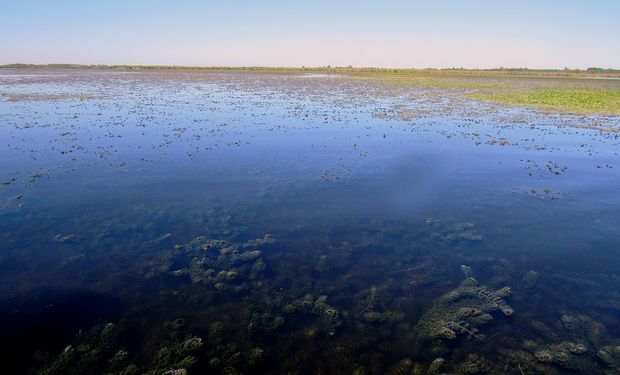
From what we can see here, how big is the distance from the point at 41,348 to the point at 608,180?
18.5 metres

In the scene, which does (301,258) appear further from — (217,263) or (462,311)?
(462,311)

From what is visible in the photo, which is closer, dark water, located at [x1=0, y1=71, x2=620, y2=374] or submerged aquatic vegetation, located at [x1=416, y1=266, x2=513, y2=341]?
dark water, located at [x1=0, y1=71, x2=620, y2=374]

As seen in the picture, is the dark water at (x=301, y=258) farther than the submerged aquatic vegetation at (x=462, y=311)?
No

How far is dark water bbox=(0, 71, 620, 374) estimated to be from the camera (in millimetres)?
5996

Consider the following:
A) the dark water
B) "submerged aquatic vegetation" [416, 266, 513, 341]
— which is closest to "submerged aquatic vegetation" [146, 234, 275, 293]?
the dark water

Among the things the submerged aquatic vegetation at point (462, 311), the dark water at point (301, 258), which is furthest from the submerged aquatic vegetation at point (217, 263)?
the submerged aquatic vegetation at point (462, 311)

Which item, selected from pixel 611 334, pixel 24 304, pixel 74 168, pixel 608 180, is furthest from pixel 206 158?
pixel 608 180

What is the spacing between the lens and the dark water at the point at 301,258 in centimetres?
600

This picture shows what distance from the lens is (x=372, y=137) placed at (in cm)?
2180

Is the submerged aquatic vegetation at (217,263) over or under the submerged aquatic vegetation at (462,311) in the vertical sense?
over

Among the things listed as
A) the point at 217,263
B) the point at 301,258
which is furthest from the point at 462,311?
the point at 217,263

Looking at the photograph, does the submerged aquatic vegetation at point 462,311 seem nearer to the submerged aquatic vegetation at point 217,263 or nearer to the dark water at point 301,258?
the dark water at point 301,258

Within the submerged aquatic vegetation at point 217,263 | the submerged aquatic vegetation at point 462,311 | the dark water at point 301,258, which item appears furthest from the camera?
the submerged aquatic vegetation at point 217,263

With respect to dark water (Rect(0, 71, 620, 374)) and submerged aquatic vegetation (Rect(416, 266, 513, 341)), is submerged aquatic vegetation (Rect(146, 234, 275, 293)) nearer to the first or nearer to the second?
dark water (Rect(0, 71, 620, 374))
